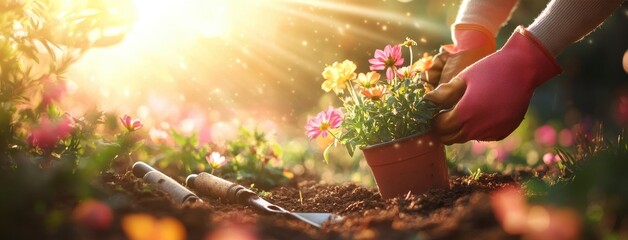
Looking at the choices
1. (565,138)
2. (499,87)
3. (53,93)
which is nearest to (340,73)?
(499,87)

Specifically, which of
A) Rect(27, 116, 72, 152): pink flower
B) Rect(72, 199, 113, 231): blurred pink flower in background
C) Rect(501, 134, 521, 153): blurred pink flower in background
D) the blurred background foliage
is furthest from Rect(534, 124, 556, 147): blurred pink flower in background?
Rect(72, 199, 113, 231): blurred pink flower in background

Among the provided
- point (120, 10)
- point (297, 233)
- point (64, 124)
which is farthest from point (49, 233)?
point (120, 10)

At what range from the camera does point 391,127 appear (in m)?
2.14

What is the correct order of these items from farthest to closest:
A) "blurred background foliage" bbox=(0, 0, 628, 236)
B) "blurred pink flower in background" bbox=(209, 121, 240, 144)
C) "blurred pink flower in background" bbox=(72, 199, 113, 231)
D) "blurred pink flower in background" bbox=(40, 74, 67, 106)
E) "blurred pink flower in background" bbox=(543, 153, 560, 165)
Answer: "blurred pink flower in background" bbox=(209, 121, 240, 144), "blurred background foliage" bbox=(0, 0, 628, 236), "blurred pink flower in background" bbox=(543, 153, 560, 165), "blurred pink flower in background" bbox=(40, 74, 67, 106), "blurred pink flower in background" bbox=(72, 199, 113, 231)

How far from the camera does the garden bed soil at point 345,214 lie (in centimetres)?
132

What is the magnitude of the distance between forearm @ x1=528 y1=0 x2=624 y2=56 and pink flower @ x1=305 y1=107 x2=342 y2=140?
72 cm

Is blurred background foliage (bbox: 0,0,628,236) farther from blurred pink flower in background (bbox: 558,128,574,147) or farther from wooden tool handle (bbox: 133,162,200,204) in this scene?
wooden tool handle (bbox: 133,162,200,204)

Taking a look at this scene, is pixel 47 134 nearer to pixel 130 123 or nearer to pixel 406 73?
pixel 130 123

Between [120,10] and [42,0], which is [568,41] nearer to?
[120,10]

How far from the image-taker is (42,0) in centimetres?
194

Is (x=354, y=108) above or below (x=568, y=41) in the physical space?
below

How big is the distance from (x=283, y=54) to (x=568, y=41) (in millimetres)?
4562

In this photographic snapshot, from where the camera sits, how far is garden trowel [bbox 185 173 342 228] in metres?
1.87

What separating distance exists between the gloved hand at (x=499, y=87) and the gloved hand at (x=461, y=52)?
38 cm
